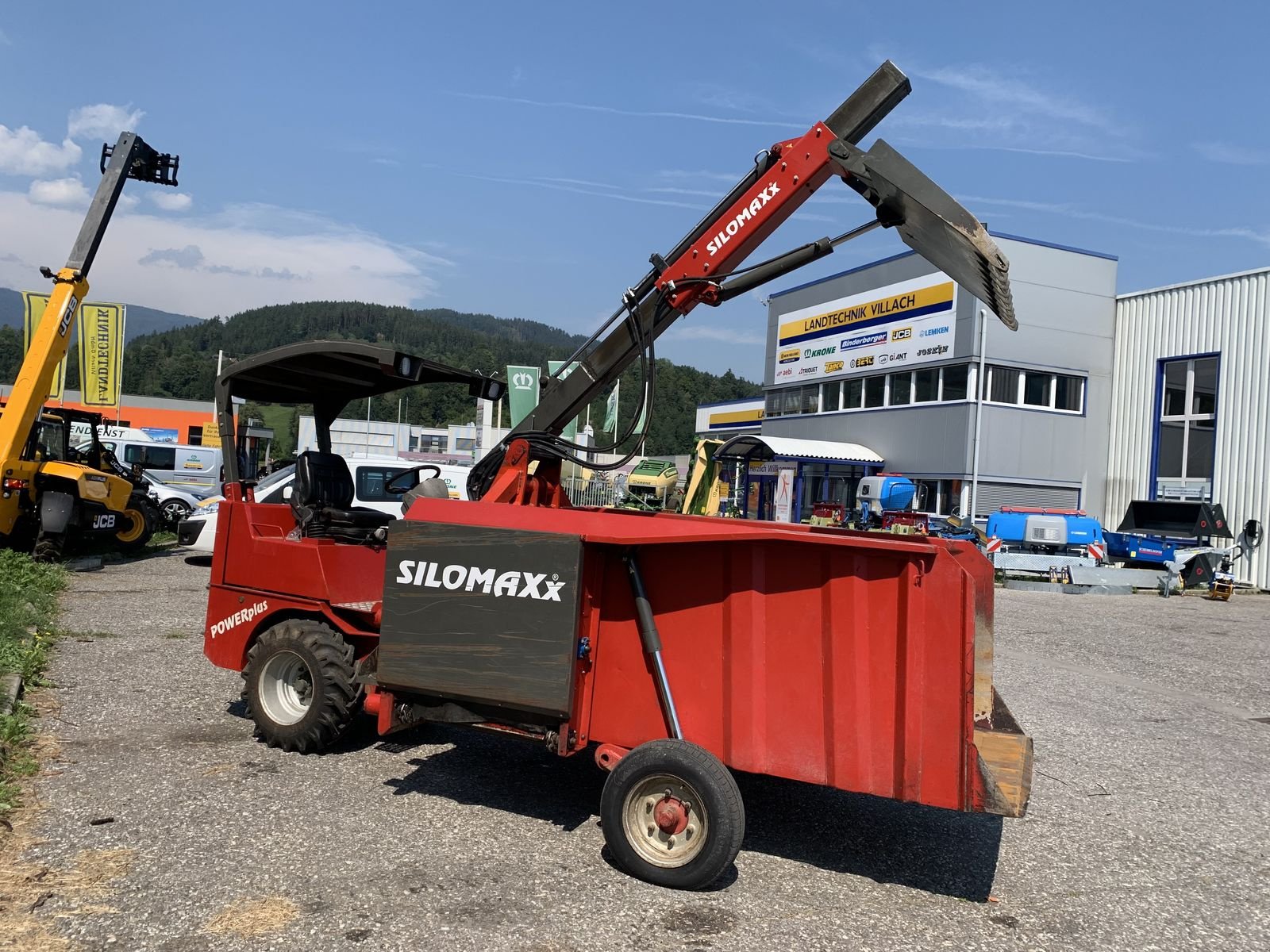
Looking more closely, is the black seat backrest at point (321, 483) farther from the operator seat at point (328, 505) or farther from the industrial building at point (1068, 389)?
the industrial building at point (1068, 389)

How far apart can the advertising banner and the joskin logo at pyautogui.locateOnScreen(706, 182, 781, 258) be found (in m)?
20.5

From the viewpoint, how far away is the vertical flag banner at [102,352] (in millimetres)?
25109

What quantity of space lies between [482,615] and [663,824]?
51.0 inches

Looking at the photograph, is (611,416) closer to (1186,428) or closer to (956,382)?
(956,382)

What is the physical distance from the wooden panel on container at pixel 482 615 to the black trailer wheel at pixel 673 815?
48 cm

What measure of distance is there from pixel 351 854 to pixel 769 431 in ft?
98.6

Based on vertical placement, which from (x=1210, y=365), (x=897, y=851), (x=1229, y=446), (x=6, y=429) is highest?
(x=1210, y=365)

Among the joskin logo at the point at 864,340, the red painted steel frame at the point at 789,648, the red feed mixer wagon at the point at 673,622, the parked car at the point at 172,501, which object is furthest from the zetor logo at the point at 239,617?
the joskin logo at the point at 864,340

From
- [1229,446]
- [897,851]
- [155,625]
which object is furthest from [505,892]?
[1229,446]

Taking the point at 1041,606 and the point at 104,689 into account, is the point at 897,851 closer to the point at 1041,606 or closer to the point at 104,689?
the point at 104,689

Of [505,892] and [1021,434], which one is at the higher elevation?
[1021,434]

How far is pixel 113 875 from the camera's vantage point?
13.2ft

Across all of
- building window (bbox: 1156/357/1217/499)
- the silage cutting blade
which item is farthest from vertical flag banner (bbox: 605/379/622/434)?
the silage cutting blade

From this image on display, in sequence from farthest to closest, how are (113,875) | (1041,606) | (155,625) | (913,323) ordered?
(913,323), (1041,606), (155,625), (113,875)
